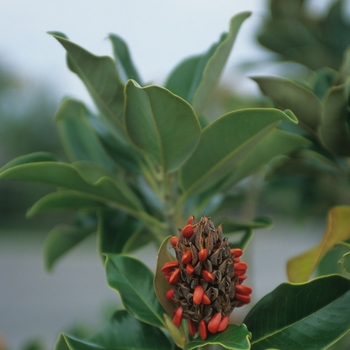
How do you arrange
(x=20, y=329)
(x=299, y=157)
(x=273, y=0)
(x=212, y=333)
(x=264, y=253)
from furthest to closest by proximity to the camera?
(x=264, y=253), (x=20, y=329), (x=273, y=0), (x=299, y=157), (x=212, y=333)

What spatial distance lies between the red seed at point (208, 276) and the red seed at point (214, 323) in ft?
0.15

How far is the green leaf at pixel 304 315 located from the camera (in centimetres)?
53

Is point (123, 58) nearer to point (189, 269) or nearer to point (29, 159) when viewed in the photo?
point (29, 159)

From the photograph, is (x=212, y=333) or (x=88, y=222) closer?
(x=212, y=333)

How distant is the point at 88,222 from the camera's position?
0.96 meters

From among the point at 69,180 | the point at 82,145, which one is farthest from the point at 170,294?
the point at 82,145

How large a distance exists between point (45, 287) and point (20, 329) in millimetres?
2372

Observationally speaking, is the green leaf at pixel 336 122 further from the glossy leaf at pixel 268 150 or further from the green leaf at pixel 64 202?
the green leaf at pixel 64 202

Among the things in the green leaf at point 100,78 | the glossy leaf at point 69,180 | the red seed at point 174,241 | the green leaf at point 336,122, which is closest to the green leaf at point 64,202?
the glossy leaf at point 69,180

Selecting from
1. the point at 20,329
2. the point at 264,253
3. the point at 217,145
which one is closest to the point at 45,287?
the point at 20,329

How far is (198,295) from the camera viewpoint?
524 millimetres

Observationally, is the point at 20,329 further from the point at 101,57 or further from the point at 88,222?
the point at 101,57

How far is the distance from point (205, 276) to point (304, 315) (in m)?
0.13

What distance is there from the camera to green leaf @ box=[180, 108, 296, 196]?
0.63 m
